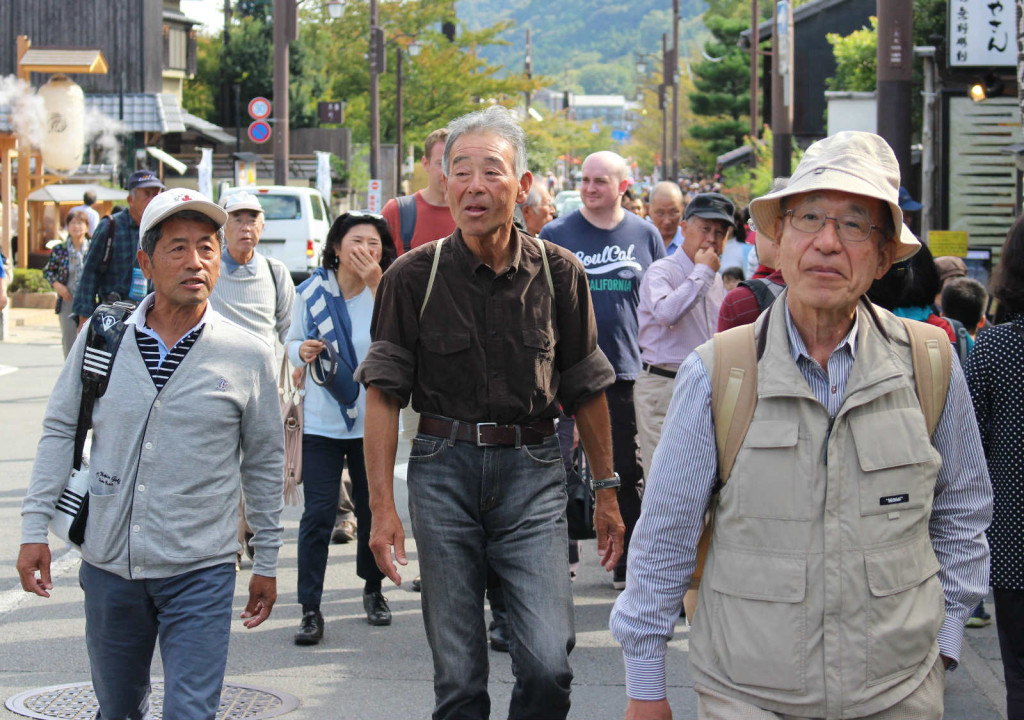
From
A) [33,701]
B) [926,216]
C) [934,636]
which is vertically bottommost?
[33,701]

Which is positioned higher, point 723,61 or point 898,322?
point 723,61

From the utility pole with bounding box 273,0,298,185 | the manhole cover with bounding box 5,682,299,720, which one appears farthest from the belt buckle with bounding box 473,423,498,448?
the utility pole with bounding box 273,0,298,185

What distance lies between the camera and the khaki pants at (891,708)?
Answer: 2.78 m

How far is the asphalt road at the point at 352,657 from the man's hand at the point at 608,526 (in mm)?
1285

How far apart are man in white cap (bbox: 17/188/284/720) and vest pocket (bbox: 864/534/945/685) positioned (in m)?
1.88

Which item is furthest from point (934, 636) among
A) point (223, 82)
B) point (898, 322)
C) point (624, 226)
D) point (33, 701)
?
point (223, 82)

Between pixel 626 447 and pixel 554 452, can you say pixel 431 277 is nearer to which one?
pixel 554 452

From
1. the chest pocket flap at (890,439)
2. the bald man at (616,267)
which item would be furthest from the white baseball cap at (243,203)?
the chest pocket flap at (890,439)

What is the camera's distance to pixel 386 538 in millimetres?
4078

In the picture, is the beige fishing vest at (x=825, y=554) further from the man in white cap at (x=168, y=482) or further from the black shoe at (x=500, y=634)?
the black shoe at (x=500, y=634)

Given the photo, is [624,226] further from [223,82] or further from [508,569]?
[223,82]

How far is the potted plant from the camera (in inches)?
990

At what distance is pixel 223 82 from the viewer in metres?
55.3

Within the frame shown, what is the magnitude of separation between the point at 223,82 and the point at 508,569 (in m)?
53.8
